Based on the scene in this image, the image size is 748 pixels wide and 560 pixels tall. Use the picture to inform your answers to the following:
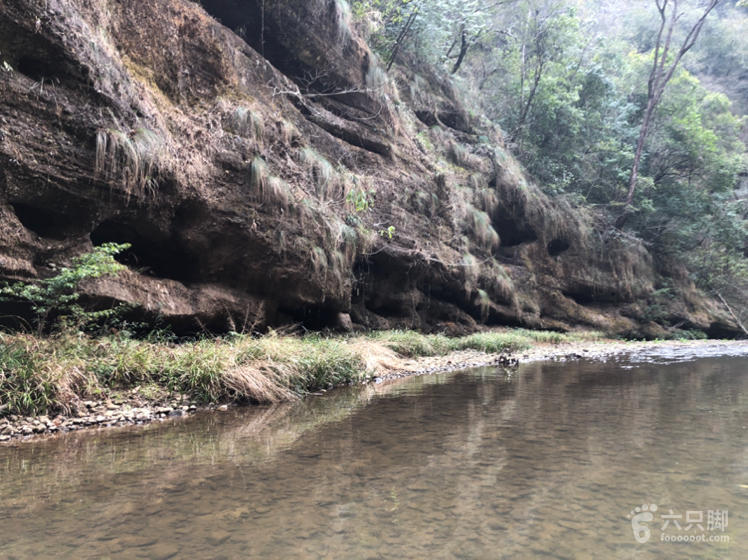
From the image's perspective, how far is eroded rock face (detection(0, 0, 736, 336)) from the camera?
704 cm

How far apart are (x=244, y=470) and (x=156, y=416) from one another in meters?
2.60

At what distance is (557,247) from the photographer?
72.7ft

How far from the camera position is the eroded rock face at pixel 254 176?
7.04m

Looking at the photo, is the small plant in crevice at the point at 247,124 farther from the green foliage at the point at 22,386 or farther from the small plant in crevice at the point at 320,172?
the green foliage at the point at 22,386

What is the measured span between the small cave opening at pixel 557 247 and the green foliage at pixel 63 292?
64.8 ft

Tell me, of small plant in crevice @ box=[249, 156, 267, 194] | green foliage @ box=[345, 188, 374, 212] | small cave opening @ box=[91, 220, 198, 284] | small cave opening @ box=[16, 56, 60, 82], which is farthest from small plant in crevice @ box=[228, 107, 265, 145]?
small cave opening @ box=[16, 56, 60, 82]

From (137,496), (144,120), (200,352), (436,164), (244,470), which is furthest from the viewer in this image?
(436,164)

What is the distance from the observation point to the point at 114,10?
9180 millimetres

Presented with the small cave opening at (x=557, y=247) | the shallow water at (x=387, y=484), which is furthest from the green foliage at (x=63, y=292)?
the small cave opening at (x=557, y=247)

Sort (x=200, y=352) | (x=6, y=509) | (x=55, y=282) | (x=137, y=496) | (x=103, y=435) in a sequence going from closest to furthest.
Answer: (x=6, y=509) → (x=137, y=496) → (x=103, y=435) → (x=55, y=282) → (x=200, y=352)

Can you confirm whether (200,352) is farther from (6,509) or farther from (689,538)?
(689,538)

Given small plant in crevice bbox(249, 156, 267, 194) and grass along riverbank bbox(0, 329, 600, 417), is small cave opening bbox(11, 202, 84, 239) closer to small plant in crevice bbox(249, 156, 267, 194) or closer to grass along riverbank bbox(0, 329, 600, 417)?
grass along riverbank bbox(0, 329, 600, 417)

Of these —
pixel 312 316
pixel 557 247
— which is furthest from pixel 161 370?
pixel 557 247

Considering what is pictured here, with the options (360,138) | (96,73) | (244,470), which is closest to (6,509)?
(244,470)
